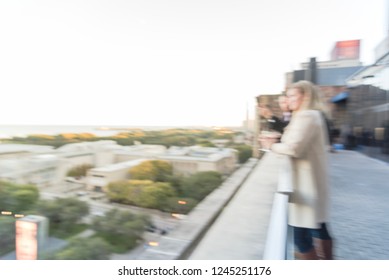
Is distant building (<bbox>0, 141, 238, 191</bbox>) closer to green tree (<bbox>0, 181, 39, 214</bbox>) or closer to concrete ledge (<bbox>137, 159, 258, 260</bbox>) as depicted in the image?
green tree (<bbox>0, 181, 39, 214</bbox>)

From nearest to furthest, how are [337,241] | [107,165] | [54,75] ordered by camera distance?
[337,241], [54,75], [107,165]

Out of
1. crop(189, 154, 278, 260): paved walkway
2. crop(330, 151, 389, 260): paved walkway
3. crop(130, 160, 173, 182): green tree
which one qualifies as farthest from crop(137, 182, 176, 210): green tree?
crop(330, 151, 389, 260): paved walkway

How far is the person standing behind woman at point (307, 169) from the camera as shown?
69 cm

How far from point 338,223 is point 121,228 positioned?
29.6ft

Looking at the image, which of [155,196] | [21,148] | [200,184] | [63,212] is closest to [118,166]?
[155,196]

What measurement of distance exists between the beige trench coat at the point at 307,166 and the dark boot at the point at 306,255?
13cm

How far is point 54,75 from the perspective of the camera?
6930mm

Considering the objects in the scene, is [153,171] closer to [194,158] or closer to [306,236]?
[194,158]

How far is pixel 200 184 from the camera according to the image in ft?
42.8

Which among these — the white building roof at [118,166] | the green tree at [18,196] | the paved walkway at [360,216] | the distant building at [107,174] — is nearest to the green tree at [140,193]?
the distant building at [107,174]

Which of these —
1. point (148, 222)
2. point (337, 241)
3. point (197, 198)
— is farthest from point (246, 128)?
point (197, 198)
